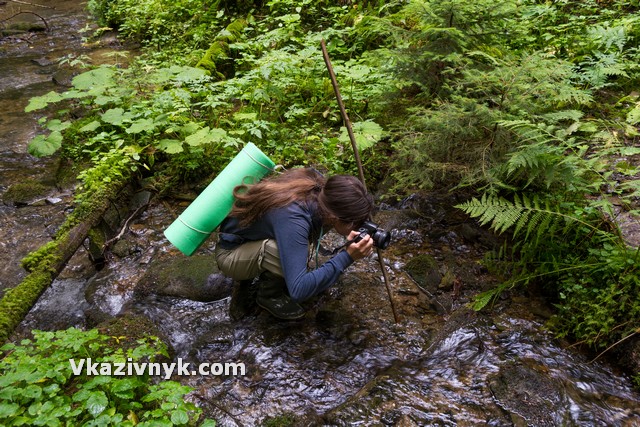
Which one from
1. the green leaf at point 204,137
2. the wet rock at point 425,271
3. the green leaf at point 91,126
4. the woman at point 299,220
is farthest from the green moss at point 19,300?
the wet rock at point 425,271

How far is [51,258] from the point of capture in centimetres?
404

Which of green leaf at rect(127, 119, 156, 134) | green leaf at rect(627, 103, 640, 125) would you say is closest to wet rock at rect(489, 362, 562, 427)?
green leaf at rect(627, 103, 640, 125)

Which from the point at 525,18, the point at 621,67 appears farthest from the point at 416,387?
the point at 525,18

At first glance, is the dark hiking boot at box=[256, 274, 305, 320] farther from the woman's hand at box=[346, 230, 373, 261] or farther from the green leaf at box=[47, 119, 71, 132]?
the green leaf at box=[47, 119, 71, 132]

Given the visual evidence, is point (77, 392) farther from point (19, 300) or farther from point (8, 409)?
point (19, 300)

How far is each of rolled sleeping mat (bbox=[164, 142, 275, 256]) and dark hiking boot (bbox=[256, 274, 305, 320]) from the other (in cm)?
72

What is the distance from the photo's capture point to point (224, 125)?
6.09 metres

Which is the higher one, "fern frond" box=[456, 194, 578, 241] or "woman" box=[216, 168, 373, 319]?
"woman" box=[216, 168, 373, 319]

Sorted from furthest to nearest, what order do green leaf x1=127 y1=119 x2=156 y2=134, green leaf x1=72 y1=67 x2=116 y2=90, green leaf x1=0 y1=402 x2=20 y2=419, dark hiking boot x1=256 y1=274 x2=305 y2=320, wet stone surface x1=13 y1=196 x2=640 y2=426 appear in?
green leaf x1=72 y1=67 x2=116 y2=90
green leaf x1=127 y1=119 x2=156 y2=134
dark hiking boot x1=256 y1=274 x2=305 y2=320
wet stone surface x1=13 y1=196 x2=640 y2=426
green leaf x1=0 y1=402 x2=20 y2=419

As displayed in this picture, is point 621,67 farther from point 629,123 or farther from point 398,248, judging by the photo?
point 398,248

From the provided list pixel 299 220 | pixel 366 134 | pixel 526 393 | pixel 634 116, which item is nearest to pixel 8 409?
pixel 299 220

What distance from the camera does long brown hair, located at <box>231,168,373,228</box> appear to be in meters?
3.11

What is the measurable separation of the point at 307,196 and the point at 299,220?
0.20 metres

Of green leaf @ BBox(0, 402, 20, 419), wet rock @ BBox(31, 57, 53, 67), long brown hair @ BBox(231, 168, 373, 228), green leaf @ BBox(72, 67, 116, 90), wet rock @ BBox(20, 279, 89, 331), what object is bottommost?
wet rock @ BBox(20, 279, 89, 331)
